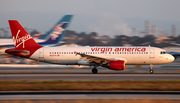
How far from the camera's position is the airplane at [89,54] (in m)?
29.4

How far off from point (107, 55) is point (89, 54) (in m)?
2.28

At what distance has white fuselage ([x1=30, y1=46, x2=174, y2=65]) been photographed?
29.4m

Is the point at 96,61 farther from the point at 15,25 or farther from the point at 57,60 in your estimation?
the point at 15,25

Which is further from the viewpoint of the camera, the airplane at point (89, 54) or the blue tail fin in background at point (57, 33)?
the blue tail fin in background at point (57, 33)

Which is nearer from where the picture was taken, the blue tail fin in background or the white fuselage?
the white fuselage

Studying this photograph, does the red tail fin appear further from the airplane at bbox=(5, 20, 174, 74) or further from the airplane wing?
the airplane wing

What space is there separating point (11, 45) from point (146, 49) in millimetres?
28280

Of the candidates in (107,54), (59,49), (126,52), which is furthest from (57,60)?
(126,52)

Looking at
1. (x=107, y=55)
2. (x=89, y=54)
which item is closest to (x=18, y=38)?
(x=89, y=54)

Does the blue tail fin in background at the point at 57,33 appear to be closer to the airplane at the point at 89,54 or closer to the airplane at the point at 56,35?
the airplane at the point at 56,35

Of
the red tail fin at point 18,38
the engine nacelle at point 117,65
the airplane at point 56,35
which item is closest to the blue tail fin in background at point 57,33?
the airplane at point 56,35

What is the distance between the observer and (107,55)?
29500 millimetres

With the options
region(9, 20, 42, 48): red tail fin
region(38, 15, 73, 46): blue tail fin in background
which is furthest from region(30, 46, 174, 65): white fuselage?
region(38, 15, 73, 46): blue tail fin in background

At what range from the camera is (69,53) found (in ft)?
98.1
